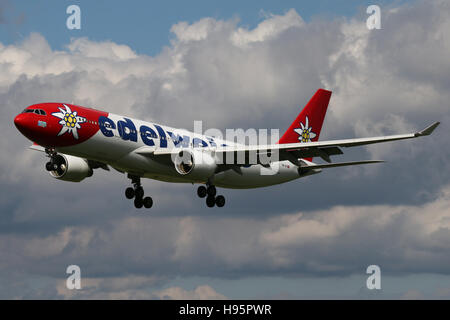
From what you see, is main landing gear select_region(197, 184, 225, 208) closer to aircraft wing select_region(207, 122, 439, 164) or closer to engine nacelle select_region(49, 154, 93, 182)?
aircraft wing select_region(207, 122, 439, 164)

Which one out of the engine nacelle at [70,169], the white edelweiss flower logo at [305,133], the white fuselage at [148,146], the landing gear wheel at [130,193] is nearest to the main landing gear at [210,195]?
the white fuselage at [148,146]

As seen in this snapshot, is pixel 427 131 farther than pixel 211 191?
No

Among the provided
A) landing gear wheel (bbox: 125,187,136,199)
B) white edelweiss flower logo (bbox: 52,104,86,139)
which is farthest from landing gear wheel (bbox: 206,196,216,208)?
white edelweiss flower logo (bbox: 52,104,86,139)

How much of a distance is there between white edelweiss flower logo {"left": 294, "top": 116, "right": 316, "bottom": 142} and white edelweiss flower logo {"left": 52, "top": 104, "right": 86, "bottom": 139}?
21.9 m

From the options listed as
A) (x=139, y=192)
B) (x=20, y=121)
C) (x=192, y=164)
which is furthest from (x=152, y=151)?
(x=20, y=121)

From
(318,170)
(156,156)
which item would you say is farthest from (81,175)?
(318,170)

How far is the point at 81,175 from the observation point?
4956 centimetres

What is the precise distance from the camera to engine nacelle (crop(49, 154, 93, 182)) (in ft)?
161

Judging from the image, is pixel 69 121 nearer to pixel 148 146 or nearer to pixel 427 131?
pixel 148 146

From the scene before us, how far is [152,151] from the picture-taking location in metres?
45.5

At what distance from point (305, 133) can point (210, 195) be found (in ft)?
45.0

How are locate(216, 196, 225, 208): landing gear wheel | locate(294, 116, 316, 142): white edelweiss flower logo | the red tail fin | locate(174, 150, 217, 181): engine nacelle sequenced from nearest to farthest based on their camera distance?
locate(174, 150, 217, 181): engine nacelle
locate(216, 196, 225, 208): landing gear wheel
the red tail fin
locate(294, 116, 316, 142): white edelweiss flower logo
